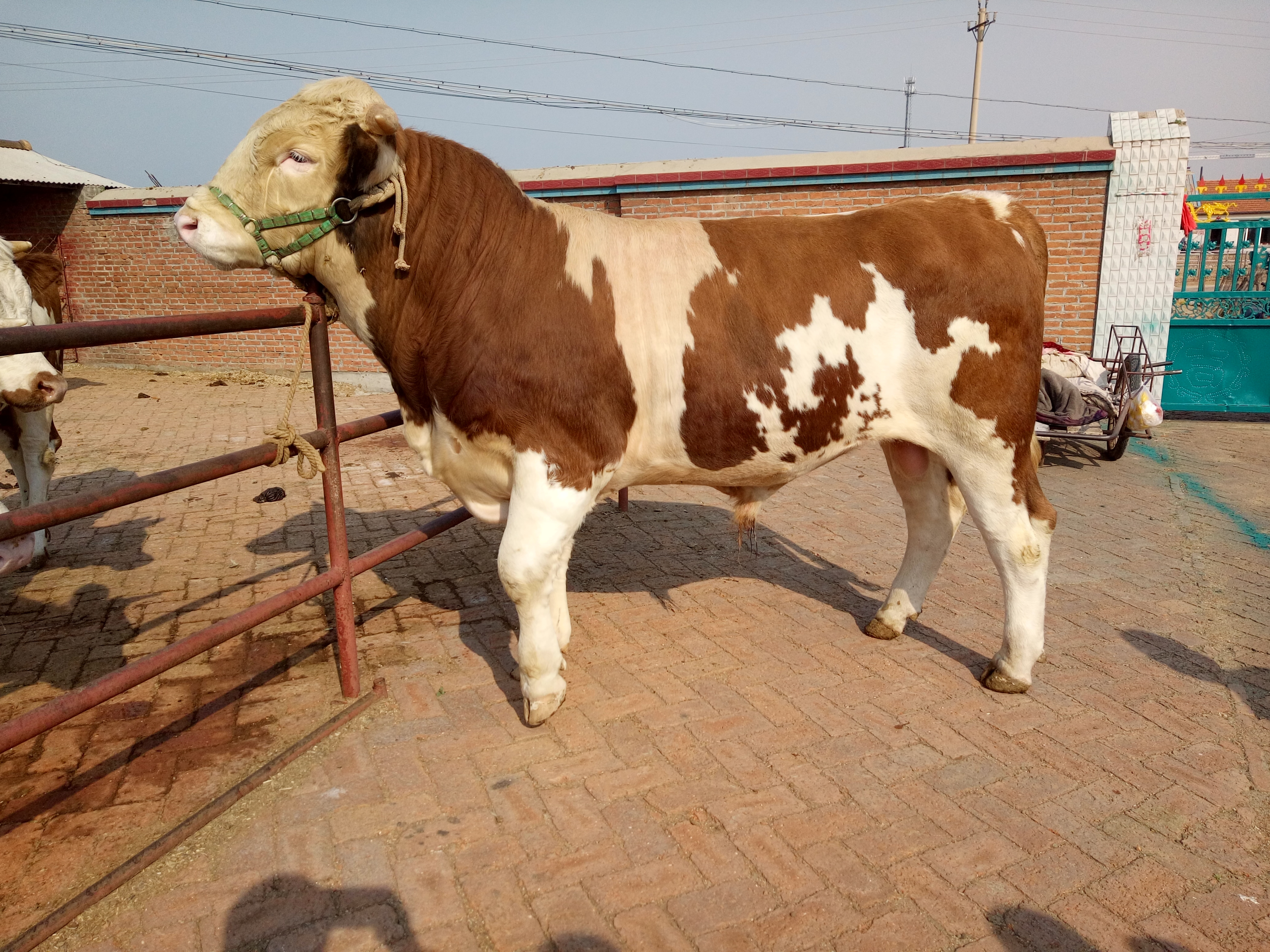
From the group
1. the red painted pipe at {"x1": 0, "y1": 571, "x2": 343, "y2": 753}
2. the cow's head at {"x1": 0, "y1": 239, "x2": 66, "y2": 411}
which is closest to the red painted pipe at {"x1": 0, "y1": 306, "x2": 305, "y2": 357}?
the red painted pipe at {"x1": 0, "y1": 571, "x2": 343, "y2": 753}

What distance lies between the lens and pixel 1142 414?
8.05 m

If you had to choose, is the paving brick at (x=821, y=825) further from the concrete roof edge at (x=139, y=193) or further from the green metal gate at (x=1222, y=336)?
the concrete roof edge at (x=139, y=193)

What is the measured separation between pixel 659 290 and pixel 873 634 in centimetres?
212

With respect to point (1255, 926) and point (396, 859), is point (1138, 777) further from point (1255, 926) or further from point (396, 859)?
point (396, 859)

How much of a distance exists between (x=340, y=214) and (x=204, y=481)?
42.4 inches

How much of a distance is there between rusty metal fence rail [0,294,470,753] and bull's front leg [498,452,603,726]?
2.14 ft

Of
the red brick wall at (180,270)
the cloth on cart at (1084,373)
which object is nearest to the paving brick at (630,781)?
the cloth on cart at (1084,373)

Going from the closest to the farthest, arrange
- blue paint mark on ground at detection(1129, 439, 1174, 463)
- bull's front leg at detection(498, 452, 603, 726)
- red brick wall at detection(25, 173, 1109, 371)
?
bull's front leg at detection(498, 452, 603, 726) → blue paint mark on ground at detection(1129, 439, 1174, 463) → red brick wall at detection(25, 173, 1109, 371)

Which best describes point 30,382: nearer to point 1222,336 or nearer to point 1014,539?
point 1014,539

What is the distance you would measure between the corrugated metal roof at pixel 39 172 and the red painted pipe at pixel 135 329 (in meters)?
14.2

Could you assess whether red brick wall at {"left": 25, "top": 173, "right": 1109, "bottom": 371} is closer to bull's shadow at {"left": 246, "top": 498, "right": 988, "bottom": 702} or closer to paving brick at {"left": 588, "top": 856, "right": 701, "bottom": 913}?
bull's shadow at {"left": 246, "top": 498, "right": 988, "bottom": 702}

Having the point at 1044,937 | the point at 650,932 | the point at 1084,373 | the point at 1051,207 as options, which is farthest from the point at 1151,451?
the point at 650,932

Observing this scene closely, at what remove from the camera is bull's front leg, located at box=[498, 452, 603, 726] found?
3.14 metres

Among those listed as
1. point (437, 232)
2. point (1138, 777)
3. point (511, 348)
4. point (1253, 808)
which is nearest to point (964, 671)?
point (1138, 777)
